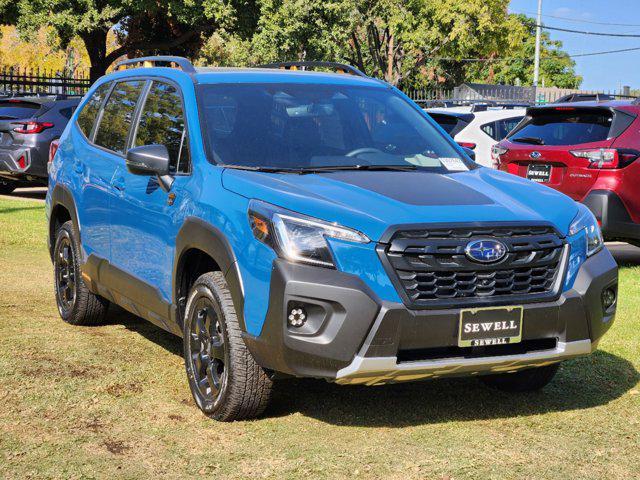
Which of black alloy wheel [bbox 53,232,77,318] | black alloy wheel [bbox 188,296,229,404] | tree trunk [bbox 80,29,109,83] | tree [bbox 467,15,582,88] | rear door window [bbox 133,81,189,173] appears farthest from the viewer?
tree [bbox 467,15,582,88]

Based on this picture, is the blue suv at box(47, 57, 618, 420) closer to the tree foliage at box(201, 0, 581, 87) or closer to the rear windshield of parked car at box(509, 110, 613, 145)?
the rear windshield of parked car at box(509, 110, 613, 145)

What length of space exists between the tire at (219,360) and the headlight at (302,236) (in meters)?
0.49

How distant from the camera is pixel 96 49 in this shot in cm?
3959

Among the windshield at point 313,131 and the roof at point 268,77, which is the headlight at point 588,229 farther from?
the roof at point 268,77

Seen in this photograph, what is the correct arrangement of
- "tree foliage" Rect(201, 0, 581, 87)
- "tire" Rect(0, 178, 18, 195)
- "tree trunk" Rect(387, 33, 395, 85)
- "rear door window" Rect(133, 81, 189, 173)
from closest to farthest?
1. "rear door window" Rect(133, 81, 189, 173)
2. "tire" Rect(0, 178, 18, 195)
3. "tree foliage" Rect(201, 0, 581, 87)
4. "tree trunk" Rect(387, 33, 395, 85)

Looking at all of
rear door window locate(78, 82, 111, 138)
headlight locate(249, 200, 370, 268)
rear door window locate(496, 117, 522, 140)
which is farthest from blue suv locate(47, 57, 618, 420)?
rear door window locate(496, 117, 522, 140)

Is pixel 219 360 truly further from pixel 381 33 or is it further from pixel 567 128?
pixel 381 33

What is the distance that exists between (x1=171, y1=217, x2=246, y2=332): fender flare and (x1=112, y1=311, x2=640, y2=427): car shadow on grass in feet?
2.39

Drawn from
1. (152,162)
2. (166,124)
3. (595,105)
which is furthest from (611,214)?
(152,162)

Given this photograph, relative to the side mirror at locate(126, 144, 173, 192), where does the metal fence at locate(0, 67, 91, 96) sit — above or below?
above

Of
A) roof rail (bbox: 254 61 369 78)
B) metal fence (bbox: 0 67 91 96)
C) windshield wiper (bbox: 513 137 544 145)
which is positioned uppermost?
metal fence (bbox: 0 67 91 96)

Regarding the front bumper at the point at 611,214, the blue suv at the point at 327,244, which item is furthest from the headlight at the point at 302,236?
the front bumper at the point at 611,214

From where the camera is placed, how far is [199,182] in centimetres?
523

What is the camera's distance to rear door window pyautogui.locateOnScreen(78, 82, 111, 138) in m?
7.11
